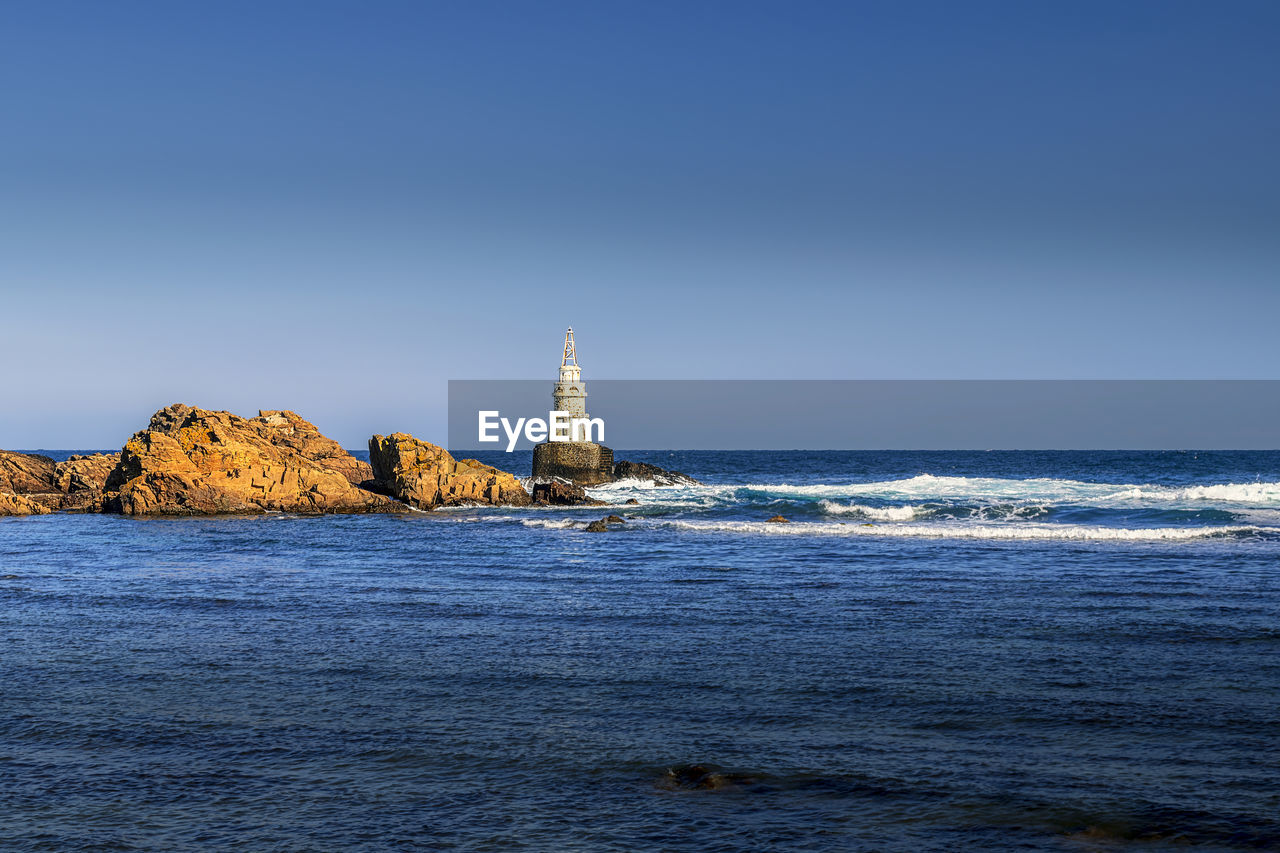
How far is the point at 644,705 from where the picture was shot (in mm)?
10586

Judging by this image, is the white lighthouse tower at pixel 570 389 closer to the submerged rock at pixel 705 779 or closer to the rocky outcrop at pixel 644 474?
the rocky outcrop at pixel 644 474

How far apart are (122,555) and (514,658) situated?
58.7 ft

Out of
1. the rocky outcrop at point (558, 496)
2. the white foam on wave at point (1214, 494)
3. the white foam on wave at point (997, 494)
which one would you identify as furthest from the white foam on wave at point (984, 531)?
the white foam on wave at point (1214, 494)

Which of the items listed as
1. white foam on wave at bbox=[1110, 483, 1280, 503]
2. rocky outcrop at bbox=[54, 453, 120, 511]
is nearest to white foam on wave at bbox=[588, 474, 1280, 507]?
white foam on wave at bbox=[1110, 483, 1280, 503]

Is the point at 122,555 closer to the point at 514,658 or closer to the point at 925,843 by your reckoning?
the point at 514,658

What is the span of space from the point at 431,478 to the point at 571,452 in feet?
73.4

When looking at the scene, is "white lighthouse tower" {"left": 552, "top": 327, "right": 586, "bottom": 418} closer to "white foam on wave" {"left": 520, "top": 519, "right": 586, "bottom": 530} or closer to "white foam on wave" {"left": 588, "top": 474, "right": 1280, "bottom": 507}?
"white foam on wave" {"left": 588, "top": 474, "right": 1280, "bottom": 507}

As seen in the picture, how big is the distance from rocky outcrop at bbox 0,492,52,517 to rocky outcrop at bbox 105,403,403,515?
272 centimetres

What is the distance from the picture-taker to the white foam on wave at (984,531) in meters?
29.2

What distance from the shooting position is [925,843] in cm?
685

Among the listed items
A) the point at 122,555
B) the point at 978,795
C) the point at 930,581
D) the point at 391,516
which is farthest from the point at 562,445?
the point at 978,795

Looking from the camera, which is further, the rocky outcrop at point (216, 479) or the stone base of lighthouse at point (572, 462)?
the stone base of lighthouse at point (572, 462)

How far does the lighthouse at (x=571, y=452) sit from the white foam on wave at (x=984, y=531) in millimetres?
31090

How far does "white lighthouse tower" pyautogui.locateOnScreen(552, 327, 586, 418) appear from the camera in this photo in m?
68.2
